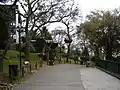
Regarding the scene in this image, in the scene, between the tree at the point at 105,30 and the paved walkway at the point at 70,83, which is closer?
the paved walkway at the point at 70,83

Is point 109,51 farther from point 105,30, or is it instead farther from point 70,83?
point 70,83

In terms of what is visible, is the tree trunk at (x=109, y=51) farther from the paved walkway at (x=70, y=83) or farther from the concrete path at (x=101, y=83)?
the concrete path at (x=101, y=83)

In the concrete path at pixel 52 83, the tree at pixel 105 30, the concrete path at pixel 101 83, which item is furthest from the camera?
the tree at pixel 105 30

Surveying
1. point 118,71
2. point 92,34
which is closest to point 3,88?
point 118,71

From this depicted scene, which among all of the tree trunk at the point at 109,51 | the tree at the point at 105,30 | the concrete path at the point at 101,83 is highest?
the tree at the point at 105,30

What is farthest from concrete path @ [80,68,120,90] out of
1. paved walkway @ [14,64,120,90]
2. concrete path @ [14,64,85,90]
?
concrete path @ [14,64,85,90]

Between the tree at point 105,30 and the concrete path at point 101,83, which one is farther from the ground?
the tree at point 105,30

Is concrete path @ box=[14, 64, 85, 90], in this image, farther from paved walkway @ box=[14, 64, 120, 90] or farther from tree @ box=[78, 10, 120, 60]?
tree @ box=[78, 10, 120, 60]

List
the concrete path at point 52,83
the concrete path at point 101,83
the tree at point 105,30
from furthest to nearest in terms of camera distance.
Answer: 1. the tree at point 105,30
2. the concrete path at point 52,83
3. the concrete path at point 101,83

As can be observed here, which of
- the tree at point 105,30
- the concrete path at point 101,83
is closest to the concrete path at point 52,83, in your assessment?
the concrete path at point 101,83

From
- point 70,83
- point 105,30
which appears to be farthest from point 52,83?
point 105,30

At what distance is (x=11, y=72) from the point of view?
18.7 metres

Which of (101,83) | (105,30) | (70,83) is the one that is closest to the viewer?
(101,83)

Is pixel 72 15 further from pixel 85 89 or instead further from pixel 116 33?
pixel 85 89
